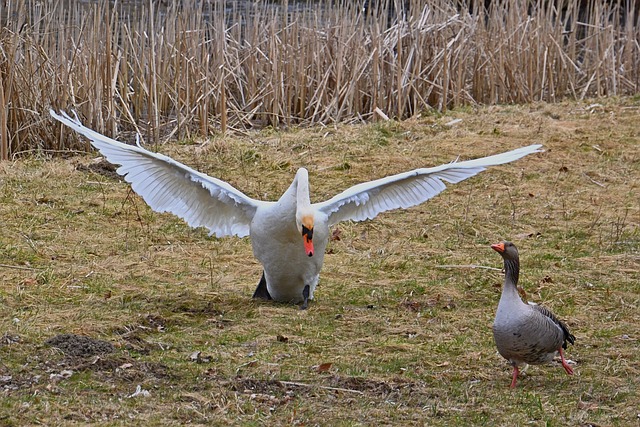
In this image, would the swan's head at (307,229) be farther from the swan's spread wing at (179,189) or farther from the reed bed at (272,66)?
the reed bed at (272,66)

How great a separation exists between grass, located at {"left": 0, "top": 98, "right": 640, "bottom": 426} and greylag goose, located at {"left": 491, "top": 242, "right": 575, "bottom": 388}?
0.17 m

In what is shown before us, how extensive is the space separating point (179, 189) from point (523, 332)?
2.67 meters

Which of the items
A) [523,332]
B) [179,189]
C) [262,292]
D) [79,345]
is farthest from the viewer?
[262,292]

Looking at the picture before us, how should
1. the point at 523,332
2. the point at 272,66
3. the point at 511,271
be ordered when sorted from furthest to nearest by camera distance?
the point at 272,66 → the point at 511,271 → the point at 523,332

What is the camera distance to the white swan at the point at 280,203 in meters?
6.21

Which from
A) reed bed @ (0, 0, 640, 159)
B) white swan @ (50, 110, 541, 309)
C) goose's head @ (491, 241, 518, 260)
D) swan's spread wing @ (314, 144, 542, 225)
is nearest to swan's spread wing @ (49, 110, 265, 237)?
white swan @ (50, 110, 541, 309)

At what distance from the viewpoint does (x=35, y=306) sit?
6172 mm

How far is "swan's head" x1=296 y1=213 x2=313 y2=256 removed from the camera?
6008 mm

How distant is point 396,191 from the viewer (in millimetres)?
6684

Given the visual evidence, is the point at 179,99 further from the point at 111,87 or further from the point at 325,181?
the point at 325,181

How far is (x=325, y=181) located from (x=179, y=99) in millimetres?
2337

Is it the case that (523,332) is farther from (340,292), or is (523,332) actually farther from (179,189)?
(179,189)

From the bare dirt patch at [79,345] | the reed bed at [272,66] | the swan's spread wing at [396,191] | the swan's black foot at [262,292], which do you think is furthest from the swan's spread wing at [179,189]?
the reed bed at [272,66]

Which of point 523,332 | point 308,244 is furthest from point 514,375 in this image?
point 308,244
